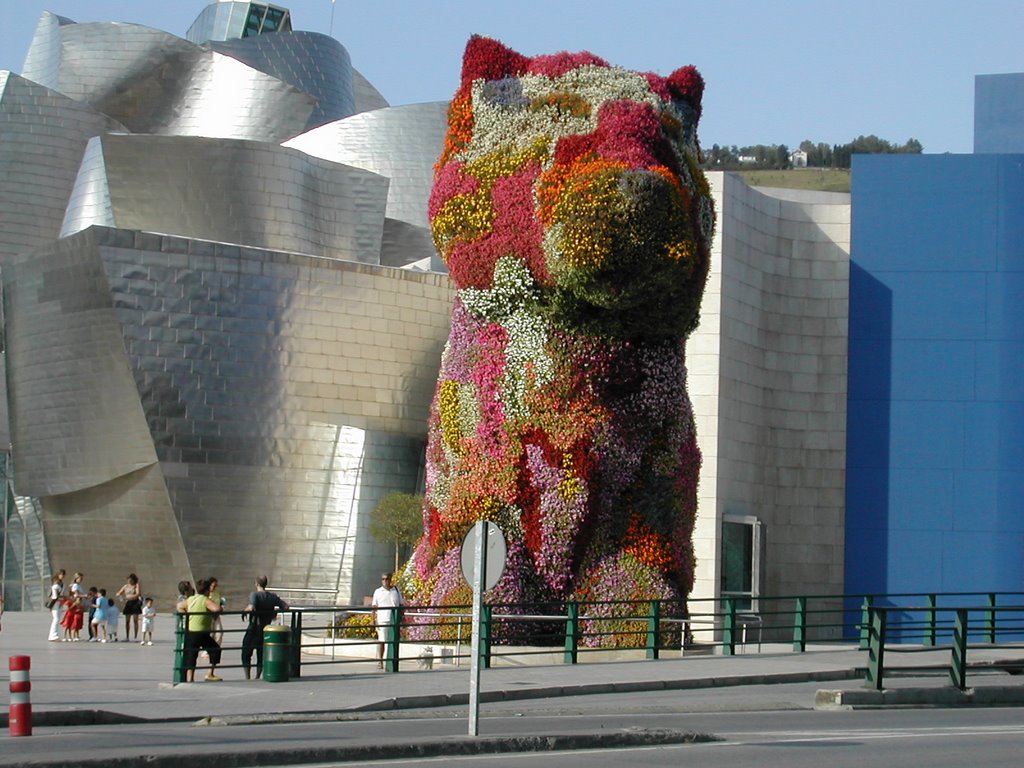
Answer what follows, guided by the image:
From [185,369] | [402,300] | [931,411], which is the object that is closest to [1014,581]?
[931,411]

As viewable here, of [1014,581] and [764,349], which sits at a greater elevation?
[764,349]

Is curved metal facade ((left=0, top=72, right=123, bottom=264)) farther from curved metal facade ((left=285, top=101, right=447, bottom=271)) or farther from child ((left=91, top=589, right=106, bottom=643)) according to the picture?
child ((left=91, top=589, right=106, bottom=643))

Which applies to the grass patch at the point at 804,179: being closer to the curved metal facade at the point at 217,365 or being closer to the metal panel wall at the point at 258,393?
the curved metal facade at the point at 217,365

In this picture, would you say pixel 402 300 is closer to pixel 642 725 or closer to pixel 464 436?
pixel 464 436

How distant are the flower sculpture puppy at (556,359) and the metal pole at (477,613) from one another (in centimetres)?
968

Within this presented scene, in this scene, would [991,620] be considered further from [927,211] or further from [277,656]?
[927,211]

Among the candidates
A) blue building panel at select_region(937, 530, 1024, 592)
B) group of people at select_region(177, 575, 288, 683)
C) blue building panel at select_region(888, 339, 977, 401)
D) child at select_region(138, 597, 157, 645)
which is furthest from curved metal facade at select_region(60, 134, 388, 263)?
group of people at select_region(177, 575, 288, 683)

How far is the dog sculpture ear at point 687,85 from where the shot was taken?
25406 millimetres

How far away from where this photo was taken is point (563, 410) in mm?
24047

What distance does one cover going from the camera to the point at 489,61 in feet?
82.2

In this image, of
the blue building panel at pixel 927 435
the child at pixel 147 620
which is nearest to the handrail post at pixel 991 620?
the blue building panel at pixel 927 435

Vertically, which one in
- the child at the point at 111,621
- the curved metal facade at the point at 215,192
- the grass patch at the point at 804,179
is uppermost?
the grass patch at the point at 804,179

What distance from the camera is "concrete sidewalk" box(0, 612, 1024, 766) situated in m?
16.6

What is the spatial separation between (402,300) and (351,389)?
106 inches
